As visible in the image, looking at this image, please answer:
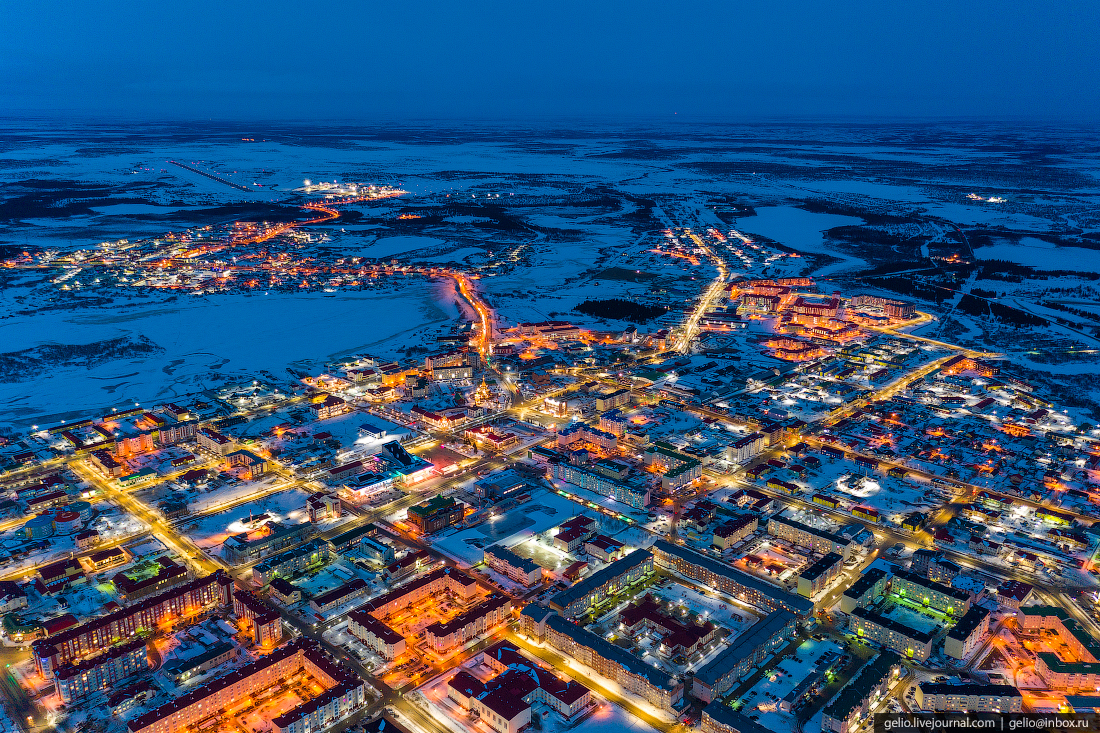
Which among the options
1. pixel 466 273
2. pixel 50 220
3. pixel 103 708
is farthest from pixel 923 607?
pixel 50 220

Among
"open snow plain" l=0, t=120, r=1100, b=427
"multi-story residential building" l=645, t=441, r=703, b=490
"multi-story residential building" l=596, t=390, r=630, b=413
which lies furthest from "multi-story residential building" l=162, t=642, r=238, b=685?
"open snow plain" l=0, t=120, r=1100, b=427

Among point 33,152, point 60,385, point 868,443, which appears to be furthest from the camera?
point 33,152

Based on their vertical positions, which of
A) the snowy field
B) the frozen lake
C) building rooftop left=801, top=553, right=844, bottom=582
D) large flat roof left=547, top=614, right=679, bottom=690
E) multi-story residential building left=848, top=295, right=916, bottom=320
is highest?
the frozen lake

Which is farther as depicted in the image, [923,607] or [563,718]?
[923,607]

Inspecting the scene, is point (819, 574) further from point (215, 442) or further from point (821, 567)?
point (215, 442)

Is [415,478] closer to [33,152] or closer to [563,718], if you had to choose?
[563,718]

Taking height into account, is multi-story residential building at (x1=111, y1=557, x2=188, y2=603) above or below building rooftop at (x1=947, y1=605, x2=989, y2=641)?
below

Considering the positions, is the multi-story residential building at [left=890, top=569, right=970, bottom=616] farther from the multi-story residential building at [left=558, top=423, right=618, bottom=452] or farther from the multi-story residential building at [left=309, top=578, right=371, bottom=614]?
the multi-story residential building at [left=309, top=578, right=371, bottom=614]
